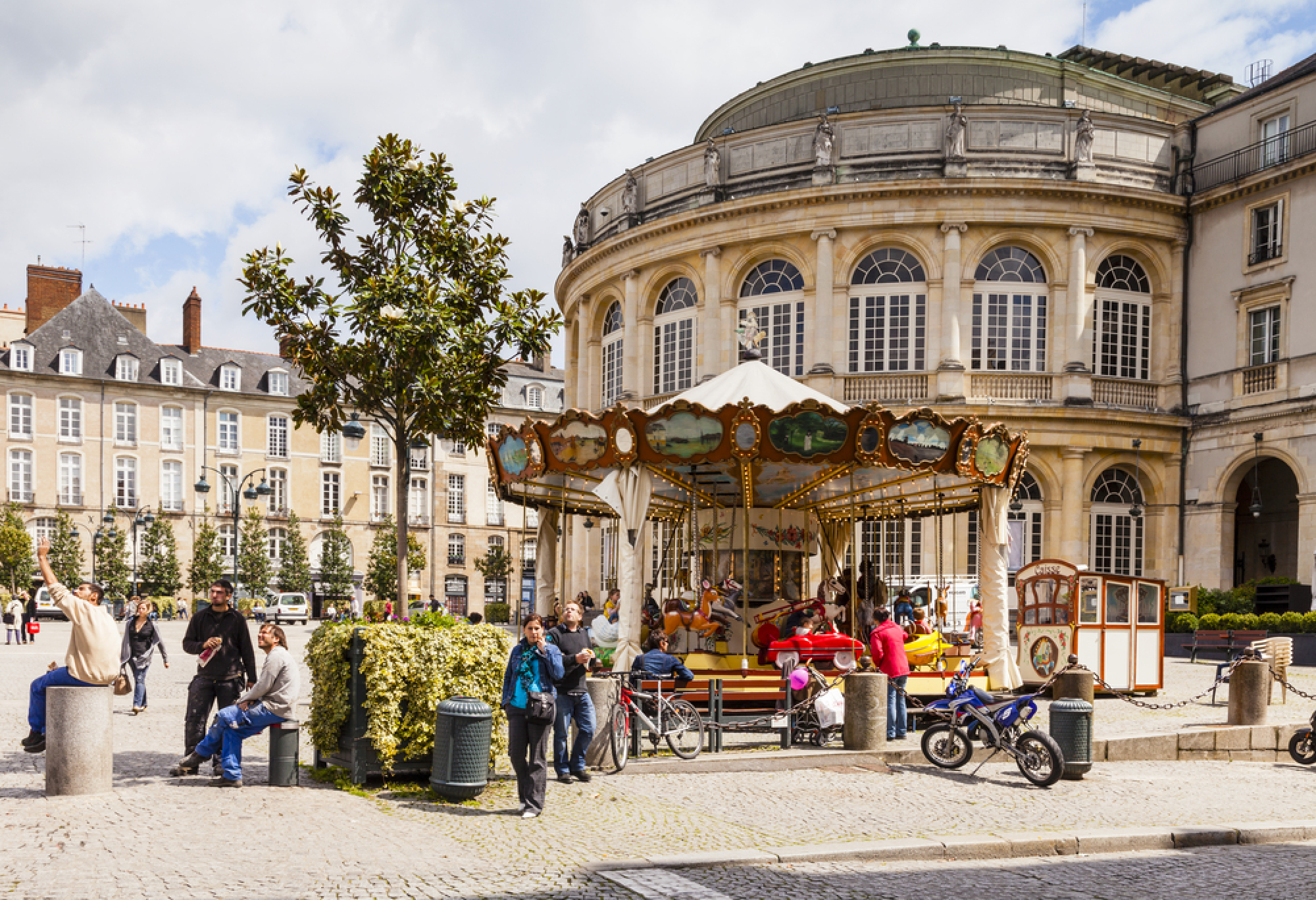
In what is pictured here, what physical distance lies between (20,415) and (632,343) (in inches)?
1697

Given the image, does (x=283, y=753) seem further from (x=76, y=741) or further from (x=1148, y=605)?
(x=1148, y=605)

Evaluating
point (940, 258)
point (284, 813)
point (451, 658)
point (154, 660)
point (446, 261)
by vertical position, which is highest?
point (940, 258)

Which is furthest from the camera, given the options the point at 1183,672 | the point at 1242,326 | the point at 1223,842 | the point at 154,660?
the point at 1242,326

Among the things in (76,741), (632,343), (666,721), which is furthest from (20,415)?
(76,741)

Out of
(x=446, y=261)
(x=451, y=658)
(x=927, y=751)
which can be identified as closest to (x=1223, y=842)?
(x=927, y=751)

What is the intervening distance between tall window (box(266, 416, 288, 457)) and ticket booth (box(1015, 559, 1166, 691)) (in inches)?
2335

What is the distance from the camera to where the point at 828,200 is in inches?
1364

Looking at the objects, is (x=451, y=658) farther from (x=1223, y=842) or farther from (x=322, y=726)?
(x=1223, y=842)

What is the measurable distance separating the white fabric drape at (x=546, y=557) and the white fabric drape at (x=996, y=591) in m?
7.24

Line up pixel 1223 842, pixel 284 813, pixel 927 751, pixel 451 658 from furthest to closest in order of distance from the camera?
1. pixel 927 751
2. pixel 451 658
3. pixel 1223 842
4. pixel 284 813

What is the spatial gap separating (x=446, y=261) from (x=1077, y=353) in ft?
80.7

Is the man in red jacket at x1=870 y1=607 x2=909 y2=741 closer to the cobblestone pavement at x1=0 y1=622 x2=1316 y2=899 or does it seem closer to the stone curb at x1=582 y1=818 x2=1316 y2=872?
the cobblestone pavement at x1=0 y1=622 x2=1316 y2=899

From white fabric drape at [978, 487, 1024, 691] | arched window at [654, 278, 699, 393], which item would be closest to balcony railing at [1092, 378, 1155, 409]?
arched window at [654, 278, 699, 393]

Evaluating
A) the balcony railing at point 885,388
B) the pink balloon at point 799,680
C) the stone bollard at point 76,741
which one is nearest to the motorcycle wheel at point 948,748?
the pink balloon at point 799,680
